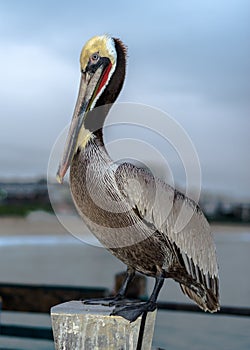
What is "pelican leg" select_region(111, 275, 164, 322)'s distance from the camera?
179 centimetres

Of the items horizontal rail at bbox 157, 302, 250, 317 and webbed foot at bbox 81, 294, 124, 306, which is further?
horizontal rail at bbox 157, 302, 250, 317

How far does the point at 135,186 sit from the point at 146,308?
0.33m

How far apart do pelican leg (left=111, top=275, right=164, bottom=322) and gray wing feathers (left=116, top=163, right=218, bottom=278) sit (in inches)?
4.5

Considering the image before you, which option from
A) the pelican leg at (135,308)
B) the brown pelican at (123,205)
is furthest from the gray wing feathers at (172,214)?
the pelican leg at (135,308)

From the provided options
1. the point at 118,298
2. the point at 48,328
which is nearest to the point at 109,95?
the point at 118,298

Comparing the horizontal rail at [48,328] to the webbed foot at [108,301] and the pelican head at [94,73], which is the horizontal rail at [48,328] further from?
the pelican head at [94,73]

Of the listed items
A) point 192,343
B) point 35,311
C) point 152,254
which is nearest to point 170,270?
point 152,254

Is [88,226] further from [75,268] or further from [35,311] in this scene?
[75,268]

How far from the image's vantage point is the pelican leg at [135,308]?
5.86ft

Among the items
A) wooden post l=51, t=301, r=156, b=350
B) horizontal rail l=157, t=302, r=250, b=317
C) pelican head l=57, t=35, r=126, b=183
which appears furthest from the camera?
horizontal rail l=157, t=302, r=250, b=317

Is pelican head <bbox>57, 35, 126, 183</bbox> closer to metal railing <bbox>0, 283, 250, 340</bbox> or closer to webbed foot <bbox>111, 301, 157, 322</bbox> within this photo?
webbed foot <bbox>111, 301, 157, 322</bbox>

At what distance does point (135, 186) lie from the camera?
6.04ft

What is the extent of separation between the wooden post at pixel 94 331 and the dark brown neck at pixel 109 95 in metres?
0.49

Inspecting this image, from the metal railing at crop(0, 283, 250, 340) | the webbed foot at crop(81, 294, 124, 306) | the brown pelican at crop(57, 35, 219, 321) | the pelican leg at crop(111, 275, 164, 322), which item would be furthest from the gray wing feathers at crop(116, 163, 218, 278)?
the metal railing at crop(0, 283, 250, 340)
